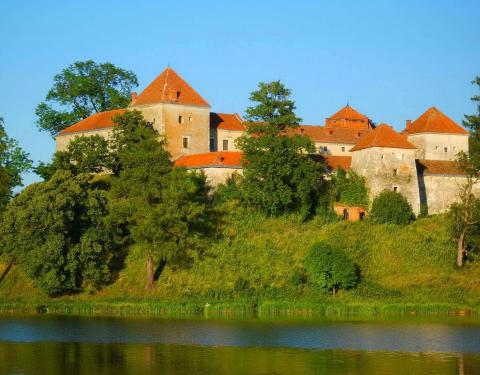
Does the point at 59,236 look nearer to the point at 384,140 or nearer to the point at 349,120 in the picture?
the point at 384,140

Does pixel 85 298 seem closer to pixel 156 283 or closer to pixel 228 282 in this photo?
pixel 156 283

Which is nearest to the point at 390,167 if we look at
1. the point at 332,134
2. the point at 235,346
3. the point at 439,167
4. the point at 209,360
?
the point at 439,167

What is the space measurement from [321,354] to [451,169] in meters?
29.8

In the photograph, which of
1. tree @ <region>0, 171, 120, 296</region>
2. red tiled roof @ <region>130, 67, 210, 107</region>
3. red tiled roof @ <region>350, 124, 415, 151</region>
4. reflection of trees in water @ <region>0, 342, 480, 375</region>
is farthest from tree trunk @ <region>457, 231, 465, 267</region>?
red tiled roof @ <region>130, 67, 210, 107</region>

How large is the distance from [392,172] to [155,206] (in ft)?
46.7

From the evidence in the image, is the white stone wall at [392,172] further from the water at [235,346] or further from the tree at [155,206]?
the water at [235,346]

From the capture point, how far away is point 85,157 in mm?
53438

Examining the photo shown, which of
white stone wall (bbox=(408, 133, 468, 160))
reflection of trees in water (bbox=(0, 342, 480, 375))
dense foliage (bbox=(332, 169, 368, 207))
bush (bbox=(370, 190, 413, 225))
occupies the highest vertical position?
white stone wall (bbox=(408, 133, 468, 160))

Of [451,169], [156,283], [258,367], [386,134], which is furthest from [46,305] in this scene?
[451,169]

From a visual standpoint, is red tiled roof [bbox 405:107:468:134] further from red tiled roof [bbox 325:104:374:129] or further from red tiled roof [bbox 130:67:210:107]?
red tiled roof [bbox 130:67:210:107]

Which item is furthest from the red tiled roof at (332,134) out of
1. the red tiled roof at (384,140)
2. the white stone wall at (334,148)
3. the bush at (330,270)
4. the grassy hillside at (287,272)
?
the bush at (330,270)

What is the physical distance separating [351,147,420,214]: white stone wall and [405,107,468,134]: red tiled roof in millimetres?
8744

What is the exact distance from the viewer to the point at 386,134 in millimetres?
53875

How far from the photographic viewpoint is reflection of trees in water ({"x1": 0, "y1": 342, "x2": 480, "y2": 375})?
1027 inches
